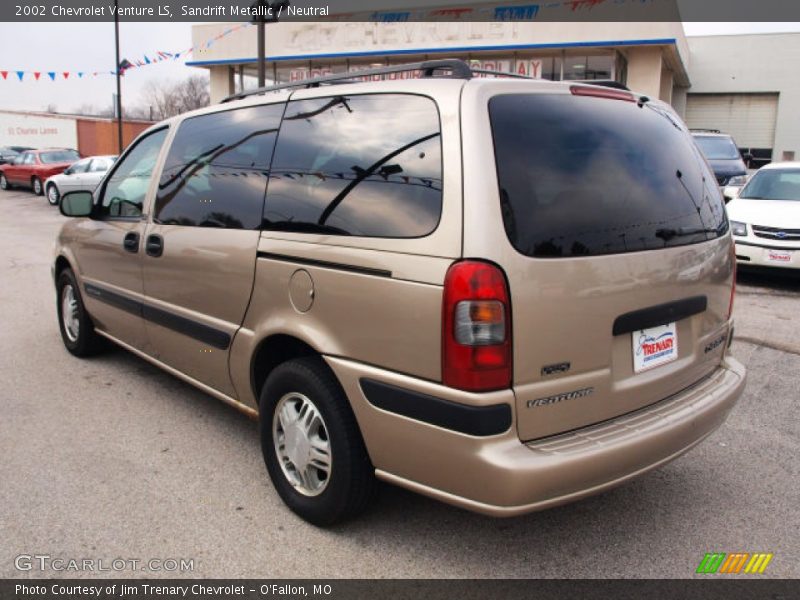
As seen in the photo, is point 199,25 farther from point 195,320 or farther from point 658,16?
point 195,320

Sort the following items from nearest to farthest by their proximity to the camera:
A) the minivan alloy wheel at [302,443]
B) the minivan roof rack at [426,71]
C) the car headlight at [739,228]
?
the minivan roof rack at [426,71]
the minivan alloy wheel at [302,443]
the car headlight at [739,228]

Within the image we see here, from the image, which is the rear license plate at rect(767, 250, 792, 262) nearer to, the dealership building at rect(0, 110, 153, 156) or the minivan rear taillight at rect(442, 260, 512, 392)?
the minivan rear taillight at rect(442, 260, 512, 392)

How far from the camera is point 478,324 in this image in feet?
7.56

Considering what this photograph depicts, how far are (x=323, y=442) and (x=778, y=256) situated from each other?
7.24 metres

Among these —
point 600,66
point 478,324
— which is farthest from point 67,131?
point 478,324

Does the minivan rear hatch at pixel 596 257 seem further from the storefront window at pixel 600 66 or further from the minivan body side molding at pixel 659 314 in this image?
the storefront window at pixel 600 66

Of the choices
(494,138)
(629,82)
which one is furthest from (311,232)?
(629,82)

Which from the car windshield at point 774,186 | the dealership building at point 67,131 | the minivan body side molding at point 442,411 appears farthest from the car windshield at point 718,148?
the dealership building at point 67,131

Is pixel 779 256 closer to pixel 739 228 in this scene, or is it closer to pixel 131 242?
pixel 739 228

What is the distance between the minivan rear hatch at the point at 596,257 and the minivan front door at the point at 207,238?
134 cm

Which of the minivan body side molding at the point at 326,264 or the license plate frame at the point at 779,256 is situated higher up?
the minivan body side molding at the point at 326,264

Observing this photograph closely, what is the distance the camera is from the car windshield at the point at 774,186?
361 inches

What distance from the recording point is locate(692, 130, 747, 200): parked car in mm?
14045

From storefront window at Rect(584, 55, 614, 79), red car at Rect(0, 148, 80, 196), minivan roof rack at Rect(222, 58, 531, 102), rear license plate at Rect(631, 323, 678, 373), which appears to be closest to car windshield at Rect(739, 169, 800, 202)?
rear license plate at Rect(631, 323, 678, 373)
